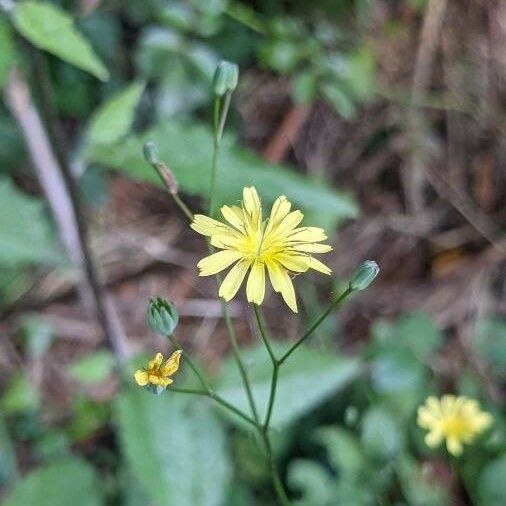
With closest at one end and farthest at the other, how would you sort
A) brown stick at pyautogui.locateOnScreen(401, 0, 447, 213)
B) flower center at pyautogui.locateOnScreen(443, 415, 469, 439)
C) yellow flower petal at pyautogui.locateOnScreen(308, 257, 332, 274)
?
yellow flower petal at pyautogui.locateOnScreen(308, 257, 332, 274) → flower center at pyautogui.locateOnScreen(443, 415, 469, 439) → brown stick at pyautogui.locateOnScreen(401, 0, 447, 213)

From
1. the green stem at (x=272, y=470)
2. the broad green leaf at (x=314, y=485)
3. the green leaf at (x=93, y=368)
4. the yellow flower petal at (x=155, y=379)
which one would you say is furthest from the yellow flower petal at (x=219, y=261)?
the green leaf at (x=93, y=368)

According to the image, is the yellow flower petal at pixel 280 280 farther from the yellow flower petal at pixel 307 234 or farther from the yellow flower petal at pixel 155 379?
the yellow flower petal at pixel 155 379

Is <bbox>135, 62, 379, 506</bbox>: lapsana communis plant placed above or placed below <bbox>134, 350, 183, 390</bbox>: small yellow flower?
above

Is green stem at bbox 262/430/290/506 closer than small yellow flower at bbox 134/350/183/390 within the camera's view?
No

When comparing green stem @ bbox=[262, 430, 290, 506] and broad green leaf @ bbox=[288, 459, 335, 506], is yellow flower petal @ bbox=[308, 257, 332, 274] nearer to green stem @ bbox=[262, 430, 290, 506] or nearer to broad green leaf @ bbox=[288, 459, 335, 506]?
green stem @ bbox=[262, 430, 290, 506]

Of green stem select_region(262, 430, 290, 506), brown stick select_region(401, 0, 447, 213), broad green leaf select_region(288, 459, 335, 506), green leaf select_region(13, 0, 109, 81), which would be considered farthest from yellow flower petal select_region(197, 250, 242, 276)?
brown stick select_region(401, 0, 447, 213)

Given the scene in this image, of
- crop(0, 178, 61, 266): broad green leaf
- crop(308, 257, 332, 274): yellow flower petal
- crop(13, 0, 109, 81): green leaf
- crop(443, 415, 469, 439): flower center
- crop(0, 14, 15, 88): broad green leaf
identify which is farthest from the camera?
crop(0, 178, 61, 266): broad green leaf

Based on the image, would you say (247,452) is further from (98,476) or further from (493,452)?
(493,452)

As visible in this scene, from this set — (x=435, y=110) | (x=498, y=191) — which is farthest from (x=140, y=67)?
(x=498, y=191)

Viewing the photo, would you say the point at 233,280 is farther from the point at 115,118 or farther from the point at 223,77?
the point at 115,118
